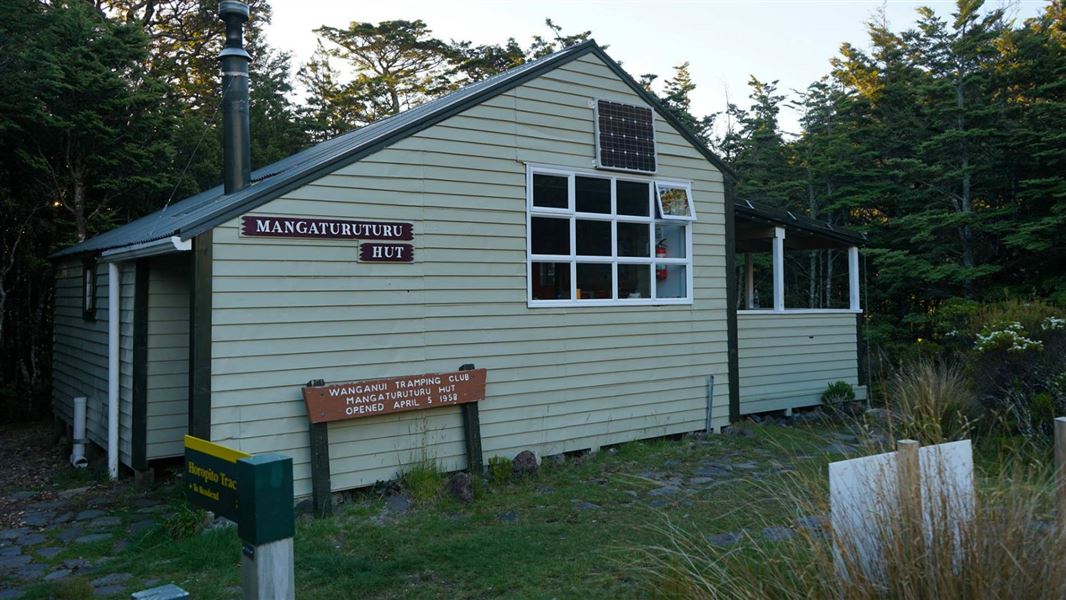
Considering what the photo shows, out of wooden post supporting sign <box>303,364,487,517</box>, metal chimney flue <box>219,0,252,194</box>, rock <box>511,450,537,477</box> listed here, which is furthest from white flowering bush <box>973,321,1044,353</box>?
metal chimney flue <box>219,0,252,194</box>

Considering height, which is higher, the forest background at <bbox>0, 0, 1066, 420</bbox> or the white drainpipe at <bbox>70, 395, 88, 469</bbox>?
the forest background at <bbox>0, 0, 1066, 420</bbox>

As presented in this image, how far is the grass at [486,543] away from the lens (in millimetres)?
4711

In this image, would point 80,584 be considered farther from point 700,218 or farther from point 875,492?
point 700,218

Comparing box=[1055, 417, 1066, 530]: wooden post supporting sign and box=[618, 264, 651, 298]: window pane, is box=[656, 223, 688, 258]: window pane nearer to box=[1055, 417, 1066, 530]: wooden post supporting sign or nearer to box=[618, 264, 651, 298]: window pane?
box=[618, 264, 651, 298]: window pane

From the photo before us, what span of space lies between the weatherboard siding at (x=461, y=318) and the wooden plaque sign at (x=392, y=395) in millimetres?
167

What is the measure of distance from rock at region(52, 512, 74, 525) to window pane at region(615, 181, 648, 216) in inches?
251

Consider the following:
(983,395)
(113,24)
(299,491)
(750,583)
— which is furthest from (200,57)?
(750,583)

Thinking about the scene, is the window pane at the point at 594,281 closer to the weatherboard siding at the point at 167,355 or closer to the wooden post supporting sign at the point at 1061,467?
the weatherboard siding at the point at 167,355

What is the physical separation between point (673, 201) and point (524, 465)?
3.95 metres

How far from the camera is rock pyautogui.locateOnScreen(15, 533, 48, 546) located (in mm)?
6176

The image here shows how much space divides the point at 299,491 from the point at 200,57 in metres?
19.5

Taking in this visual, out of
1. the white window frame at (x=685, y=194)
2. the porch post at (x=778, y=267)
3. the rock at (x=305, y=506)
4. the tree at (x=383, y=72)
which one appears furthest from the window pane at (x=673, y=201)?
the tree at (x=383, y=72)

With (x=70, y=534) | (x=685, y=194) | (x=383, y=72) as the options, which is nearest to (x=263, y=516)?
(x=70, y=534)

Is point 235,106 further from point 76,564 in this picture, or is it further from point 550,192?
point 76,564
